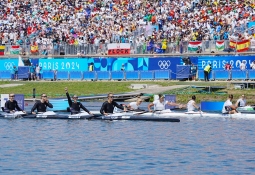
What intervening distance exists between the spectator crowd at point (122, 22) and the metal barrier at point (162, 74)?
2214 mm

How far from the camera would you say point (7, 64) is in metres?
77.0

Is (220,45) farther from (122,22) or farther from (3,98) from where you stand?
(3,98)

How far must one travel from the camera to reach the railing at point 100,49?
6806cm

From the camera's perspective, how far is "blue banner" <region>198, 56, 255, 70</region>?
65.2m

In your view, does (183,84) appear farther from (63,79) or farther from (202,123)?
(202,123)

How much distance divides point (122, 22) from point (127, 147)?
125ft

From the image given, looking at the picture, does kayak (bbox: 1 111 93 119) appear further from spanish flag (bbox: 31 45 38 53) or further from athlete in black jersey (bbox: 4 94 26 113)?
spanish flag (bbox: 31 45 38 53)

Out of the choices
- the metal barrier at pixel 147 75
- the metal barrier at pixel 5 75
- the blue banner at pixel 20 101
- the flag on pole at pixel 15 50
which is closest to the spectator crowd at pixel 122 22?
the flag on pole at pixel 15 50

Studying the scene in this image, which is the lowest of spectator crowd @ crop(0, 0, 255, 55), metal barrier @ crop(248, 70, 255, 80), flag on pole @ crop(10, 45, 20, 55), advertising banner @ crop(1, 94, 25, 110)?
advertising banner @ crop(1, 94, 25, 110)

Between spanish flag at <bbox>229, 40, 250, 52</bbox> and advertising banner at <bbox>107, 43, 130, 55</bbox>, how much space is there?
32.3 feet

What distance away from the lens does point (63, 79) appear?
239 feet

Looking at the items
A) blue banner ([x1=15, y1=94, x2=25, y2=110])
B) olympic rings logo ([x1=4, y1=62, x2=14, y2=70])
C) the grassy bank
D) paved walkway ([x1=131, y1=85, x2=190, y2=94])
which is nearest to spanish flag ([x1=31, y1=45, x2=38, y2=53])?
olympic rings logo ([x1=4, y1=62, x2=14, y2=70])

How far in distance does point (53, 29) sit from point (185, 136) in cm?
3899

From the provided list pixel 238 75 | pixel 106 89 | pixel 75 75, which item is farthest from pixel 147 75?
pixel 238 75
